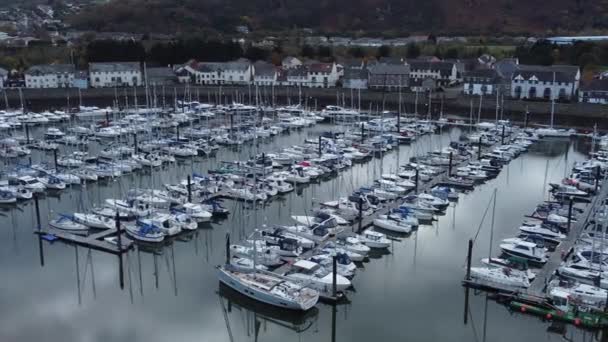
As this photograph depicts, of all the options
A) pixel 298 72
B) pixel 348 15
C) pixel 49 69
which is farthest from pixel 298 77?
pixel 348 15

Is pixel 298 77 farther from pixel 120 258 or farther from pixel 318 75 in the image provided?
pixel 120 258

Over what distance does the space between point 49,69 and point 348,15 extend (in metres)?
51.7

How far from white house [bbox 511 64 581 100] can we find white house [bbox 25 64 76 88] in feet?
119

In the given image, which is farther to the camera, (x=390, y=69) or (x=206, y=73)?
(x=206, y=73)

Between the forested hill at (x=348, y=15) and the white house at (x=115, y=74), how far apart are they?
102ft

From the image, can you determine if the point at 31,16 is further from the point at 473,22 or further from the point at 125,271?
the point at 125,271

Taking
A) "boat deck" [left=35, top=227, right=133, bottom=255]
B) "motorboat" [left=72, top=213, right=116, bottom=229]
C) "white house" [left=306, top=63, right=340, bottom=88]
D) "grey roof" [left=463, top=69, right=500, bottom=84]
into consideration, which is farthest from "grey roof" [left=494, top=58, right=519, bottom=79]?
"boat deck" [left=35, top=227, right=133, bottom=255]

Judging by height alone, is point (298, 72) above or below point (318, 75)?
above

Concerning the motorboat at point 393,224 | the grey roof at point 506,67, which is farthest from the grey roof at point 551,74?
the motorboat at point 393,224

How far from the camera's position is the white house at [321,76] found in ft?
169

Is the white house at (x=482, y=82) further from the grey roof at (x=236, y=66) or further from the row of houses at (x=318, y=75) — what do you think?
the grey roof at (x=236, y=66)

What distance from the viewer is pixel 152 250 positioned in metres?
18.4

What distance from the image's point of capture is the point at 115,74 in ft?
168

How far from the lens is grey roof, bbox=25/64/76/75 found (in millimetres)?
49438
